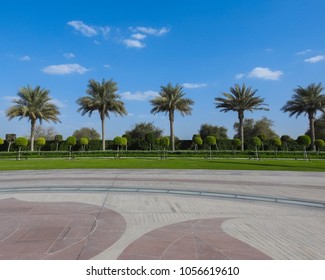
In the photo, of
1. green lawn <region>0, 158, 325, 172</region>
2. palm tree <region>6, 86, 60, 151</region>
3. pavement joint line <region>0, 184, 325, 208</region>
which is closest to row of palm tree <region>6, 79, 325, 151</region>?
palm tree <region>6, 86, 60, 151</region>

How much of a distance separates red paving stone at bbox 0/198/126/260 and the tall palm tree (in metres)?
42.9

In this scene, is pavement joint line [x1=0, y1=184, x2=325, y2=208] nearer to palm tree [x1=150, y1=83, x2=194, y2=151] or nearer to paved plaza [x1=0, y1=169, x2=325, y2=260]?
paved plaza [x1=0, y1=169, x2=325, y2=260]

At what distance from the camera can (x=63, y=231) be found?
5.59 meters

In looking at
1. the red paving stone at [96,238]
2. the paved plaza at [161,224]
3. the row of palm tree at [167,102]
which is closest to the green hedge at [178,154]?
the row of palm tree at [167,102]

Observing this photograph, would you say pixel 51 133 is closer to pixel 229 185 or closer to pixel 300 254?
pixel 229 185

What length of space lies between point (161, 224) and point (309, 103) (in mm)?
43586

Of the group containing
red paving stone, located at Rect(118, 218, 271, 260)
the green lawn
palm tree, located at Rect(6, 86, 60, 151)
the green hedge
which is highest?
palm tree, located at Rect(6, 86, 60, 151)

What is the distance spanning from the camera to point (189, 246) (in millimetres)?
4762

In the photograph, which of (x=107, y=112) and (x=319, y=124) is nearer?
(x=107, y=112)

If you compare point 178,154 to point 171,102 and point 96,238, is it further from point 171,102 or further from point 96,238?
point 96,238

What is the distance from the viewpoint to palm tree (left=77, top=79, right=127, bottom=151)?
143 feet

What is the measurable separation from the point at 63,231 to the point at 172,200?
3.98 metres
